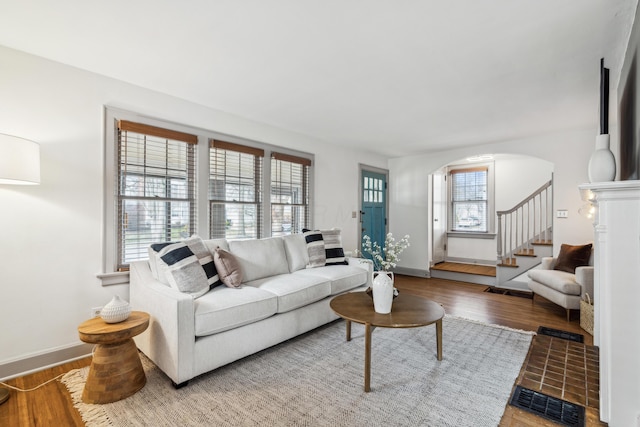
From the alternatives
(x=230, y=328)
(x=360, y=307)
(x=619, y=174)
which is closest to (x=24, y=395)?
(x=230, y=328)

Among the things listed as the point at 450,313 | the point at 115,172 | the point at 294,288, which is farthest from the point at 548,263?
the point at 115,172

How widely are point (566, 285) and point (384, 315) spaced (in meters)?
2.75

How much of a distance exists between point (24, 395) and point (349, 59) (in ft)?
11.1

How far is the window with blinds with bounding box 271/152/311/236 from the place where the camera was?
14.1 feet

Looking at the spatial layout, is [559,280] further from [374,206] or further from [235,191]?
[235,191]

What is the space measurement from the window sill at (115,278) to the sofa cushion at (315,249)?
6.39 feet

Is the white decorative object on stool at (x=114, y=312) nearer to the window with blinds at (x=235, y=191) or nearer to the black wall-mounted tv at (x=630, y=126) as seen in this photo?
the window with blinds at (x=235, y=191)

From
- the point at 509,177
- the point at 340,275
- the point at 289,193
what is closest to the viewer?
the point at 340,275

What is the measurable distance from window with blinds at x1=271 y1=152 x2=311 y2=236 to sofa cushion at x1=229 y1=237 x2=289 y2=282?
73cm

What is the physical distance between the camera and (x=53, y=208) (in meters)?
2.49

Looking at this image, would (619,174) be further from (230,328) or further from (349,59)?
(230,328)

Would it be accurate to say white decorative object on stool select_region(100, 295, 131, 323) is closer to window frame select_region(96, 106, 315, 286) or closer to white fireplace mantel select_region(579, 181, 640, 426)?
window frame select_region(96, 106, 315, 286)

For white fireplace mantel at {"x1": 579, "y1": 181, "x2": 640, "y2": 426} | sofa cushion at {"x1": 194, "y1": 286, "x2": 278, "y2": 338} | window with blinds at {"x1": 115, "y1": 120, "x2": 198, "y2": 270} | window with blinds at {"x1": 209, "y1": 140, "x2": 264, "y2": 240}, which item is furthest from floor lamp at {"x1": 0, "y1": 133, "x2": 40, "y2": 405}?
white fireplace mantel at {"x1": 579, "y1": 181, "x2": 640, "y2": 426}

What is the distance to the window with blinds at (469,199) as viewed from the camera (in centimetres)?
691
